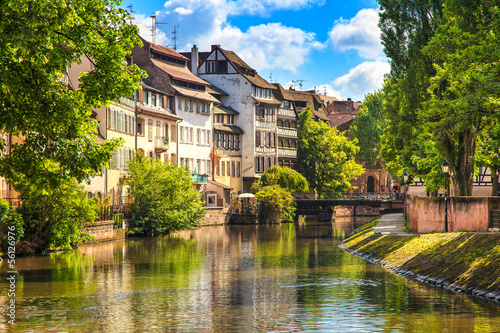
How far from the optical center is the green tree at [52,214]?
129ft

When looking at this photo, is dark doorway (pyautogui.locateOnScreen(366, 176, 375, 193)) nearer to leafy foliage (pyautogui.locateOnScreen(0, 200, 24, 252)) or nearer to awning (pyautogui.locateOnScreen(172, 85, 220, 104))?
awning (pyautogui.locateOnScreen(172, 85, 220, 104))

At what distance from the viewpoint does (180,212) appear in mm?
58750

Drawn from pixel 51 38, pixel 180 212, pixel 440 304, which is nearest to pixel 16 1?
pixel 51 38

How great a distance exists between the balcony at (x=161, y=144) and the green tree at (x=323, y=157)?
32716 mm

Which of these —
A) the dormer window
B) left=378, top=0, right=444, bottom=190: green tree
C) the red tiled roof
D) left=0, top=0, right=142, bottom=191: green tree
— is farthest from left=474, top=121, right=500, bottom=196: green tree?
the dormer window

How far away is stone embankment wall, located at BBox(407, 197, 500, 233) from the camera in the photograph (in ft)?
96.9

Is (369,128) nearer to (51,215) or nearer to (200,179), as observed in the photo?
(200,179)

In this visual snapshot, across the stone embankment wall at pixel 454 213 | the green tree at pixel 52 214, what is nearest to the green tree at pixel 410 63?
the stone embankment wall at pixel 454 213

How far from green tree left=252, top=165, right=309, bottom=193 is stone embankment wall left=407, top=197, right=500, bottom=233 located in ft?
167

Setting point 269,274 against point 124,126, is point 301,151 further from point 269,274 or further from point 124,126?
point 269,274

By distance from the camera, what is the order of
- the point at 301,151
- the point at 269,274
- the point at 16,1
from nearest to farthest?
the point at 16,1 → the point at 269,274 → the point at 301,151

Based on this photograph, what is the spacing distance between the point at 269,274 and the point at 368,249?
983cm

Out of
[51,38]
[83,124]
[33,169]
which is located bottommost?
[33,169]

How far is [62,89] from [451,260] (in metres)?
15.3
